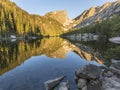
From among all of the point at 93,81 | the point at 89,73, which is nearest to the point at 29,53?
the point at 89,73

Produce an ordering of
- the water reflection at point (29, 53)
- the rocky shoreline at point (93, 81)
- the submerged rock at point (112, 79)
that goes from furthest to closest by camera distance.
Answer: the water reflection at point (29, 53), the rocky shoreline at point (93, 81), the submerged rock at point (112, 79)

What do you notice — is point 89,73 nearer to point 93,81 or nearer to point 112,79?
point 93,81

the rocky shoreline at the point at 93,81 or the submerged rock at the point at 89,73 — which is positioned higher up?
the submerged rock at the point at 89,73

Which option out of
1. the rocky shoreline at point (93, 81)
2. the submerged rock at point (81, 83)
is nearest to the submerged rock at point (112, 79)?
the rocky shoreline at point (93, 81)

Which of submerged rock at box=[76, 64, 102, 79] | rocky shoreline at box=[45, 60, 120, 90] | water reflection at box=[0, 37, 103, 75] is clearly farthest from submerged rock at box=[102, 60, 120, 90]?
water reflection at box=[0, 37, 103, 75]

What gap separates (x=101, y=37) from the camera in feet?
365

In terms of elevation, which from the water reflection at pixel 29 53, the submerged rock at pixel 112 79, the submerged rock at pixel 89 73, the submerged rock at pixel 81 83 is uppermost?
the submerged rock at pixel 89 73

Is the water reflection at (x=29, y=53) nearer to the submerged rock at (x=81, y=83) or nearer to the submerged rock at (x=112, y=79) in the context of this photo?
the submerged rock at (x=112, y=79)

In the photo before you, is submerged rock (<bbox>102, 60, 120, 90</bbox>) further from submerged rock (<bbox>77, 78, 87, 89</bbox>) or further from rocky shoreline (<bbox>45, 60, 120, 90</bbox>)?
submerged rock (<bbox>77, 78, 87, 89</bbox>)

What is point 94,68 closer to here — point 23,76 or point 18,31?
point 23,76

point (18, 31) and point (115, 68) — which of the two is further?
point (18, 31)

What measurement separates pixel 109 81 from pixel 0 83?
13371 millimetres

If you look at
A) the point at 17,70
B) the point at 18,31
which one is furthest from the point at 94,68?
the point at 18,31

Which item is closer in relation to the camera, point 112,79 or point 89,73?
point 89,73
